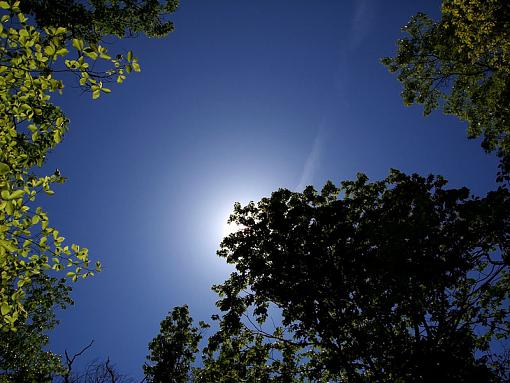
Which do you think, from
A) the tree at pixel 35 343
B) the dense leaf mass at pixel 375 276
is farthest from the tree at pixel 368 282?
the tree at pixel 35 343

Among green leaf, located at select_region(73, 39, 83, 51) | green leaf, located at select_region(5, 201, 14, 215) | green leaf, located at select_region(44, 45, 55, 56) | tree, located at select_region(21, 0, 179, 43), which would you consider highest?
tree, located at select_region(21, 0, 179, 43)

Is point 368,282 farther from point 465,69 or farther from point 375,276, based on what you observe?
point 465,69

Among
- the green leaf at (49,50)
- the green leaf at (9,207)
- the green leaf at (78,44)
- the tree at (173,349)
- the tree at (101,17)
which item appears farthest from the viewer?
the tree at (173,349)

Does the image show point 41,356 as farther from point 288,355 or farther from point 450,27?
point 450,27

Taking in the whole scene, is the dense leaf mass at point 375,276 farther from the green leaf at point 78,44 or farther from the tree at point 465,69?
the green leaf at point 78,44

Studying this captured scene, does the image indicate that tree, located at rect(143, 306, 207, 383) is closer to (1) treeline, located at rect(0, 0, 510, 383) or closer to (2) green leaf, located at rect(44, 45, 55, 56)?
(1) treeline, located at rect(0, 0, 510, 383)

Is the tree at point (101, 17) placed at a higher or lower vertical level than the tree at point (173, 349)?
higher

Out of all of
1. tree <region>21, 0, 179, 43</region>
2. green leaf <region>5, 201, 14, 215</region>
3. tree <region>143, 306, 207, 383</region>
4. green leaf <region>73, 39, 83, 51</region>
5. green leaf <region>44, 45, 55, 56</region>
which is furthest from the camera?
tree <region>143, 306, 207, 383</region>

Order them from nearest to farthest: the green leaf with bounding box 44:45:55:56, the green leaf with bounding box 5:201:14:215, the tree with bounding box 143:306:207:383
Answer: the green leaf with bounding box 5:201:14:215, the green leaf with bounding box 44:45:55:56, the tree with bounding box 143:306:207:383

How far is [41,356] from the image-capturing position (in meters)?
18.4

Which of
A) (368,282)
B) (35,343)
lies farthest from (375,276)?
(35,343)

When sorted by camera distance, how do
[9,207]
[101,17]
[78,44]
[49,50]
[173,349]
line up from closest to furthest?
[9,207]
[78,44]
[49,50]
[101,17]
[173,349]

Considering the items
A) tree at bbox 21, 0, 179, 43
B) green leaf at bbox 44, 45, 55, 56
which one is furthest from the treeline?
green leaf at bbox 44, 45, 55, 56

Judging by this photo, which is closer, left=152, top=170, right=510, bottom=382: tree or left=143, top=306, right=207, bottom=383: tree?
left=152, top=170, right=510, bottom=382: tree
